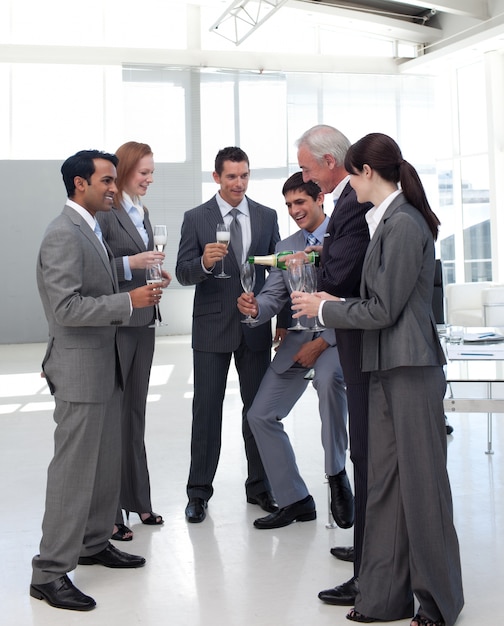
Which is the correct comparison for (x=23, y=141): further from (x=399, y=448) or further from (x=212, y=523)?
(x=399, y=448)

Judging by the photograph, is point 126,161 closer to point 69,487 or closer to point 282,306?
point 282,306

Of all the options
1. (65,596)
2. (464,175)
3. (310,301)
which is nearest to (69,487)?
(65,596)

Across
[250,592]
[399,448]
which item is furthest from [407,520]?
[250,592]

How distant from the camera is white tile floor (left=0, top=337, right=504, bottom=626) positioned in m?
2.94

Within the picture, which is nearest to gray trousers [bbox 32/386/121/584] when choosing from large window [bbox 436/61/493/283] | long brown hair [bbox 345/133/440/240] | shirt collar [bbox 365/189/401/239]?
shirt collar [bbox 365/189/401/239]

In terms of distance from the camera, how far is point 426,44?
47.5 ft

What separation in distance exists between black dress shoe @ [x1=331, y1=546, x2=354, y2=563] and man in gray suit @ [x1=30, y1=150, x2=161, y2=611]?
3.47 ft

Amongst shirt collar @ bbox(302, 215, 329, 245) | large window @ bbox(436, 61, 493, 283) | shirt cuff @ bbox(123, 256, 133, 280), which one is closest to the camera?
shirt cuff @ bbox(123, 256, 133, 280)

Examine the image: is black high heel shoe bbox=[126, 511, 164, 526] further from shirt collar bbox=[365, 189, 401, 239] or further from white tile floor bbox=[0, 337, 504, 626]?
shirt collar bbox=[365, 189, 401, 239]

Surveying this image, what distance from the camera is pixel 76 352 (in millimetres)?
2994

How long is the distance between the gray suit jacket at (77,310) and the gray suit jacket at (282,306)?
40.0 inches

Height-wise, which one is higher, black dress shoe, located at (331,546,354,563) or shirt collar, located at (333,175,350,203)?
shirt collar, located at (333,175,350,203)

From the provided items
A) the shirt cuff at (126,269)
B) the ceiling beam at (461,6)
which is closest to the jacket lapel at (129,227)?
the shirt cuff at (126,269)

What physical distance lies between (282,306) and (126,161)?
3.38ft
